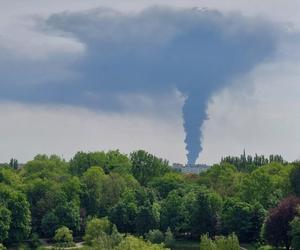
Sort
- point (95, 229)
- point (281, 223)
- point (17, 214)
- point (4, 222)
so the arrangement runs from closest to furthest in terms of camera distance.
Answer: point (281, 223) → point (95, 229) → point (4, 222) → point (17, 214)

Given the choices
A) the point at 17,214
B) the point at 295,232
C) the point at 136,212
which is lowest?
the point at 295,232

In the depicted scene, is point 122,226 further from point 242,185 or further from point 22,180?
point 22,180

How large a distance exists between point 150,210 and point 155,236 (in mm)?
6525

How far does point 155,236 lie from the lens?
6234 cm

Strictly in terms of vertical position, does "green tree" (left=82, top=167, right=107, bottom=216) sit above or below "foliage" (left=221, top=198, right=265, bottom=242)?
above

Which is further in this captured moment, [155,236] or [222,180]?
[222,180]

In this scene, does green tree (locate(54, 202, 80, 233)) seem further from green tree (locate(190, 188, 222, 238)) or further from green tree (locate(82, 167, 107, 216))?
green tree (locate(190, 188, 222, 238))

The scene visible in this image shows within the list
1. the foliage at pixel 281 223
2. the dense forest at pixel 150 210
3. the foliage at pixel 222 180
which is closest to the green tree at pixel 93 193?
the dense forest at pixel 150 210

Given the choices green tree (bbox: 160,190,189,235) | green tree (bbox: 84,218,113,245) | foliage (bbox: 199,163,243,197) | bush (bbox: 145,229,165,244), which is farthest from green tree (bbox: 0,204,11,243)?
foliage (bbox: 199,163,243,197)

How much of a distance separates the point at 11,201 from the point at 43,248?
746 centimetres

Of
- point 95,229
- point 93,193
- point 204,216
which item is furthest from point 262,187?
point 95,229

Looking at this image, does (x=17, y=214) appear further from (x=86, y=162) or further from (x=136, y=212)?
(x=86, y=162)

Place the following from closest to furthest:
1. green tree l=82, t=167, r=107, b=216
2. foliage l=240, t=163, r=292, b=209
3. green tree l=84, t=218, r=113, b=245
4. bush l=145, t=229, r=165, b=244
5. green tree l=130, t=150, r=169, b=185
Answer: green tree l=84, t=218, r=113, b=245 → bush l=145, t=229, r=165, b=244 → foliage l=240, t=163, r=292, b=209 → green tree l=82, t=167, r=107, b=216 → green tree l=130, t=150, r=169, b=185

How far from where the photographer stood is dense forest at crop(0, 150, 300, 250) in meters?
61.4
